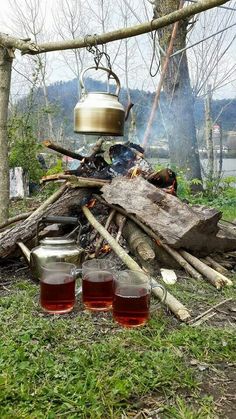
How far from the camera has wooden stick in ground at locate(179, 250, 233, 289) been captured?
3.28m

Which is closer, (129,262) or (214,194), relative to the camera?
(129,262)

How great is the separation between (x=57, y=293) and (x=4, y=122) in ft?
7.85

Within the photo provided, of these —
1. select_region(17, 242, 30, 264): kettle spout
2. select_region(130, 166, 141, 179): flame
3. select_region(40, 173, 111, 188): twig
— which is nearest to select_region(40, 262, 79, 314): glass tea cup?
select_region(17, 242, 30, 264): kettle spout

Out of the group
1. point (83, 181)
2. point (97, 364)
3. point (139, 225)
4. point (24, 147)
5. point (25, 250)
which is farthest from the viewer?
point (24, 147)

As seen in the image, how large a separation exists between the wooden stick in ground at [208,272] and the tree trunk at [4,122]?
2.03 metres

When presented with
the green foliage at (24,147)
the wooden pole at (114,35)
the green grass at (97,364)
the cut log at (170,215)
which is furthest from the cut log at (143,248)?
the green foliage at (24,147)

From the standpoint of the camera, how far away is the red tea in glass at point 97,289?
2.76 meters

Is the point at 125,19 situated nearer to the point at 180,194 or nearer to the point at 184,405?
the point at 180,194

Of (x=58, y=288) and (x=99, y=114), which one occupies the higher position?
(x=99, y=114)

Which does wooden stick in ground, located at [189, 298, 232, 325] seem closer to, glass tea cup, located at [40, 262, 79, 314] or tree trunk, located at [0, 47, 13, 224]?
glass tea cup, located at [40, 262, 79, 314]

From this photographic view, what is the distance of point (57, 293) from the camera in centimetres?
269

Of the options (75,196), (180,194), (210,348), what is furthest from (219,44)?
(210,348)

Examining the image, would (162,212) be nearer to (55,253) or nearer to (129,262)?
(129,262)

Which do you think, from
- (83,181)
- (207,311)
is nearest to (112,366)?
(207,311)
